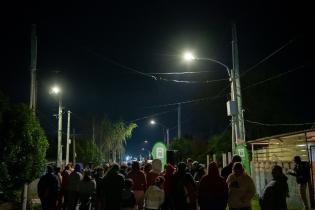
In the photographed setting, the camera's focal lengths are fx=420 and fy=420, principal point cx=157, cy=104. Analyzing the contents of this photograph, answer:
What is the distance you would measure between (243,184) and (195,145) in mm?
39874

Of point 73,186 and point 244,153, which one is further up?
point 244,153

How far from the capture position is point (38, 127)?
17.7 m

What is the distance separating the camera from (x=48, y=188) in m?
13.1

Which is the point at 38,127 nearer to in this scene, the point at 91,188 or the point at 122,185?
the point at 91,188

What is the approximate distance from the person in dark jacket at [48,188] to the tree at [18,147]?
3159 mm

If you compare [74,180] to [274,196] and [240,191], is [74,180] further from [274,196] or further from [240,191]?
[274,196]

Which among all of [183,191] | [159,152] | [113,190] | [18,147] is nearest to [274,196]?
[183,191]

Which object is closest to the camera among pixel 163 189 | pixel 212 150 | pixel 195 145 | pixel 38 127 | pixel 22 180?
pixel 163 189

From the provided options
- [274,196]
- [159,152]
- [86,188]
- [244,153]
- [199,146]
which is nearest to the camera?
[274,196]

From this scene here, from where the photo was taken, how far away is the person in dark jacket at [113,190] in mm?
9953

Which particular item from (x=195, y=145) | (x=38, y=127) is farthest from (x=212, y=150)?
(x=38, y=127)

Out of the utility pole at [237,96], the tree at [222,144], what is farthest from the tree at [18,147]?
the tree at [222,144]

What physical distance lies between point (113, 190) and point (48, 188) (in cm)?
393

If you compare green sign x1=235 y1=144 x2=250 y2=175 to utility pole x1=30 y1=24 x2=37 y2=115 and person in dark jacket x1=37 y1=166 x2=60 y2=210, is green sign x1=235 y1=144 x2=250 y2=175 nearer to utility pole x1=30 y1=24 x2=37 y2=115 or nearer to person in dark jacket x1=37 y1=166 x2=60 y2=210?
person in dark jacket x1=37 y1=166 x2=60 y2=210
